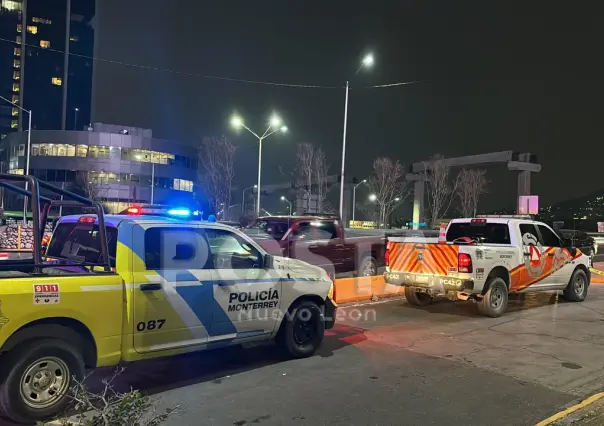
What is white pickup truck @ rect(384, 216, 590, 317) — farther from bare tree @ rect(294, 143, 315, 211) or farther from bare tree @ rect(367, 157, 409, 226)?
bare tree @ rect(367, 157, 409, 226)

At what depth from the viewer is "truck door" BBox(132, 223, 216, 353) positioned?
510cm

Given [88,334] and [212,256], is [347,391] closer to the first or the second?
[212,256]

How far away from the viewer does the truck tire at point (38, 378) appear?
4277mm

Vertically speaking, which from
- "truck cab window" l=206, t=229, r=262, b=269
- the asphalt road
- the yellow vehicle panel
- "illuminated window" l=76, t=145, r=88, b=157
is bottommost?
the asphalt road

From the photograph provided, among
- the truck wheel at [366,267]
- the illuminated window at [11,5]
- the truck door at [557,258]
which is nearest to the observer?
the truck door at [557,258]

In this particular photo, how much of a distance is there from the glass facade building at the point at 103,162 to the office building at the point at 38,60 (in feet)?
126

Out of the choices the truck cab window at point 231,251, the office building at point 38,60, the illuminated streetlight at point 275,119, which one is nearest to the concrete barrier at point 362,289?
the truck cab window at point 231,251

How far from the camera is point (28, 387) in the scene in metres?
4.38

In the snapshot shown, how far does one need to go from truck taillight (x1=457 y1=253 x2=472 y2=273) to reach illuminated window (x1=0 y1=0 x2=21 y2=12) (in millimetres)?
130534

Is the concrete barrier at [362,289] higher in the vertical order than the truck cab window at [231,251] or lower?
lower

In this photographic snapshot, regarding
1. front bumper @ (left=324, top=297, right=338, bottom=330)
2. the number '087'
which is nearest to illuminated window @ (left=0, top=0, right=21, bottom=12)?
front bumper @ (left=324, top=297, right=338, bottom=330)

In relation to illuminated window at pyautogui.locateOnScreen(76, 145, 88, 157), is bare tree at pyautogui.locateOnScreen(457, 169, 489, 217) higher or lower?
lower

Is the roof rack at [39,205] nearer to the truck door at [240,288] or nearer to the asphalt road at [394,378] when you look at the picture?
the truck door at [240,288]

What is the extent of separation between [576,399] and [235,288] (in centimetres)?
381
